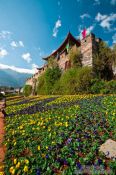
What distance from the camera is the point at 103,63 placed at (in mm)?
20094

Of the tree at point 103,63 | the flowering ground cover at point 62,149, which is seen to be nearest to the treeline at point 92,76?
the tree at point 103,63

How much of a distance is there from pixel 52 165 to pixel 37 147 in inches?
41.4

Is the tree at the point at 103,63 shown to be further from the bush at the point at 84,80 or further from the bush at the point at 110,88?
the bush at the point at 110,88

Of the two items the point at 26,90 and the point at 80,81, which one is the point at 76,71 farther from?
the point at 26,90

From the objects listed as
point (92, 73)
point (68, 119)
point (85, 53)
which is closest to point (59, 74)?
point (85, 53)

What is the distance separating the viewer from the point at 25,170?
3.38 meters

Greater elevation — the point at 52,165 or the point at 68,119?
the point at 68,119

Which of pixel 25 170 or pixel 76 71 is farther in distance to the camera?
pixel 76 71

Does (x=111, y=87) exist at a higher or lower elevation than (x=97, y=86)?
lower

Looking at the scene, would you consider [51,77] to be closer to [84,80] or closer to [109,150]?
[84,80]

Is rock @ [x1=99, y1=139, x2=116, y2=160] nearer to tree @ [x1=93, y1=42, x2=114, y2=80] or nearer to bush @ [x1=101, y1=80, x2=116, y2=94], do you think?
bush @ [x1=101, y1=80, x2=116, y2=94]

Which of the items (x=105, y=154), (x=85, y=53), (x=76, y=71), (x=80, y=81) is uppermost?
(x=85, y=53)

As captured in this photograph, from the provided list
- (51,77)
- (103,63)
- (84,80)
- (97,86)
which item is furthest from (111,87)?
(51,77)

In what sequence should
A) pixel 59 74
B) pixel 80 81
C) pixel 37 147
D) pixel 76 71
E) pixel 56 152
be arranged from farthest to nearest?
pixel 59 74 < pixel 76 71 < pixel 80 81 < pixel 37 147 < pixel 56 152
